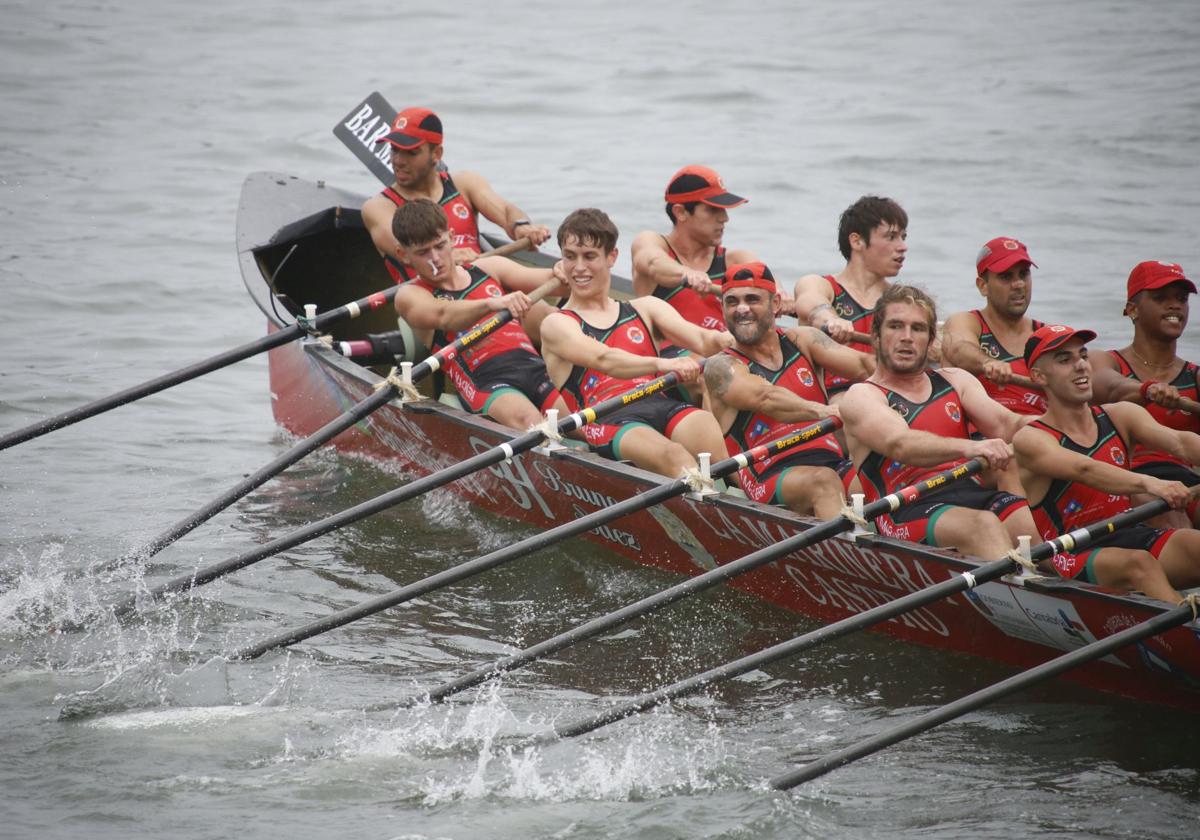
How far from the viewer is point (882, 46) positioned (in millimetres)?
22625

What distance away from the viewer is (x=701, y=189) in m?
8.19

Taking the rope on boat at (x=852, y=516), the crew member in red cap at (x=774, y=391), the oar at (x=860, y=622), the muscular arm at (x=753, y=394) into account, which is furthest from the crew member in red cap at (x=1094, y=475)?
the muscular arm at (x=753, y=394)

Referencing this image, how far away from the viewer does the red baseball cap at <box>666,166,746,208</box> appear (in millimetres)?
8172

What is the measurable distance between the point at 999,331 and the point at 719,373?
137 centimetres

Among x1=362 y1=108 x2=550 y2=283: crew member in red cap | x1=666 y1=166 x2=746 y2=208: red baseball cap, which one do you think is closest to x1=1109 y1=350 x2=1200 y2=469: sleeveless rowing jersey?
x1=666 y1=166 x2=746 y2=208: red baseball cap

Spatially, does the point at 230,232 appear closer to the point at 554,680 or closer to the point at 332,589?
the point at 332,589

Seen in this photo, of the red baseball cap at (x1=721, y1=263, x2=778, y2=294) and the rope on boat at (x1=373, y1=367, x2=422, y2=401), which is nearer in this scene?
the red baseball cap at (x1=721, y1=263, x2=778, y2=294)

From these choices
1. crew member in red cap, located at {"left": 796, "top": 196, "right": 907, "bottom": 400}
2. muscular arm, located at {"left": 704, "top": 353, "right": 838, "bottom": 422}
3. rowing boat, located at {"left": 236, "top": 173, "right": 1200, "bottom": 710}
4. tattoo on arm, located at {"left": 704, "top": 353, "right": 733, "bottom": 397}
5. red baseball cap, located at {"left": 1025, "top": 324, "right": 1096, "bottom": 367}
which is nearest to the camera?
rowing boat, located at {"left": 236, "top": 173, "right": 1200, "bottom": 710}

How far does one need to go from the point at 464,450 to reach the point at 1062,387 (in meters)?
3.23

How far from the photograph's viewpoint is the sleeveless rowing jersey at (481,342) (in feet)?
27.0

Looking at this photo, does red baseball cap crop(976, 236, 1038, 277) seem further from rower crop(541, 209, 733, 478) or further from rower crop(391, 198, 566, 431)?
rower crop(391, 198, 566, 431)

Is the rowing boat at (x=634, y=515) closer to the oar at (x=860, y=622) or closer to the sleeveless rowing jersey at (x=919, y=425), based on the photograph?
the oar at (x=860, y=622)

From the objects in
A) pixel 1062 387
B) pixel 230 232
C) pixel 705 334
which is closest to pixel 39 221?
pixel 230 232

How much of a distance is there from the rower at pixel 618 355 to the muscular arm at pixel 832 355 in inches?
14.3
